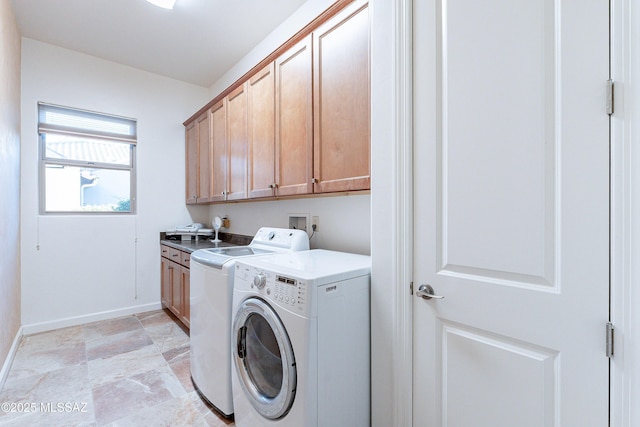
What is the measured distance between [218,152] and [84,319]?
7.50 ft

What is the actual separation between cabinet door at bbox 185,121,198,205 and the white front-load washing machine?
234 cm

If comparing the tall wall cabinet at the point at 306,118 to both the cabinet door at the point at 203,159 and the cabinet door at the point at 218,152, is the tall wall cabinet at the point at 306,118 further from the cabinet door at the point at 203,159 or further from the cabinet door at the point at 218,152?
the cabinet door at the point at 203,159

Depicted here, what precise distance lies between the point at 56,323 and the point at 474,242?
388cm

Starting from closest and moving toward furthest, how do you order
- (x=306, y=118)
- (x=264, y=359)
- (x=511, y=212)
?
(x=511, y=212), (x=264, y=359), (x=306, y=118)

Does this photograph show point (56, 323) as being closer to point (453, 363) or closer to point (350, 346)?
point (350, 346)

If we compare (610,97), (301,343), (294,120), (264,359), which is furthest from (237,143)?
(610,97)

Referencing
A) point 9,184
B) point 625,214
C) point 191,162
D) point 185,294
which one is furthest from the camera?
point 191,162

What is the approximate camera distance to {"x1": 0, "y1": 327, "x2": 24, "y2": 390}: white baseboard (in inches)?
79.9

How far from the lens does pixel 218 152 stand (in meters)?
2.97

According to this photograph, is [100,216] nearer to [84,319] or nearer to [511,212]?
[84,319]

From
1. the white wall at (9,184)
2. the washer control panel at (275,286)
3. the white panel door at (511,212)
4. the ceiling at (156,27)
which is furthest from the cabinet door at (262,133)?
the white wall at (9,184)

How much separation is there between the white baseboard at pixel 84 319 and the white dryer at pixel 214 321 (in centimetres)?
185

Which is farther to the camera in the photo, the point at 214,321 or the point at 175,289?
the point at 175,289

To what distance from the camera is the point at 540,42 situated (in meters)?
0.96
